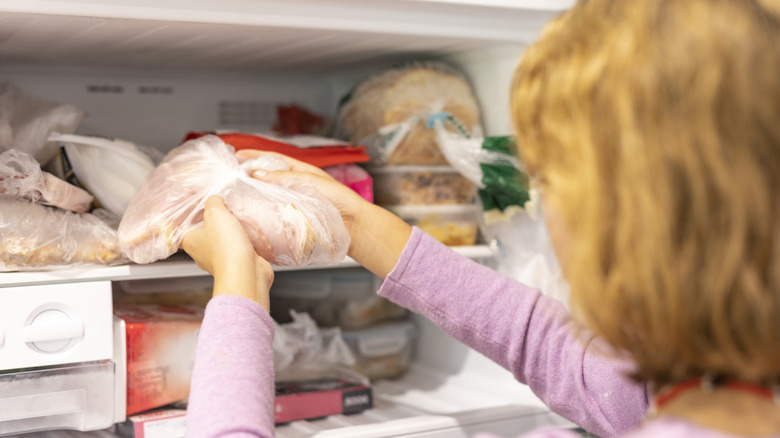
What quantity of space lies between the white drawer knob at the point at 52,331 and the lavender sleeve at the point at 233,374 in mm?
282

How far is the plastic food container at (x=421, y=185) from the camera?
4.13ft

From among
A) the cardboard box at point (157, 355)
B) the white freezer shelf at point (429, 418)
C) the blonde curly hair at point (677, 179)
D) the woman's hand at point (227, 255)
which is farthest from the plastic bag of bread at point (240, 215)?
the blonde curly hair at point (677, 179)

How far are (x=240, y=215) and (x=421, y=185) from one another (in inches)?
18.0


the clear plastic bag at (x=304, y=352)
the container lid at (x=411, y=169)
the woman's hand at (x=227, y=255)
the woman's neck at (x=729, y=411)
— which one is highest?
the container lid at (x=411, y=169)

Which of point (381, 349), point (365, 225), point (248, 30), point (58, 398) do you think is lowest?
point (381, 349)

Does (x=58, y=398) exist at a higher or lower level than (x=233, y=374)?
lower

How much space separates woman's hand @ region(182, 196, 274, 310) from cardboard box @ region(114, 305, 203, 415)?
186 mm

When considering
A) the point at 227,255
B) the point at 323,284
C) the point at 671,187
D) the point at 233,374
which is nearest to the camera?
the point at 671,187

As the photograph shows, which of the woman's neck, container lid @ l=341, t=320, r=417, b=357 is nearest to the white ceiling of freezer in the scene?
container lid @ l=341, t=320, r=417, b=357

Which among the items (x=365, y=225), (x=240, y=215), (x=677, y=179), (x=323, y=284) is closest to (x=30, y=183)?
(x=240, y=215)

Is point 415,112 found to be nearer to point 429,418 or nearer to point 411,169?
point 411,169

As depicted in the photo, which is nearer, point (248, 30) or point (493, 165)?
point (248, 30)

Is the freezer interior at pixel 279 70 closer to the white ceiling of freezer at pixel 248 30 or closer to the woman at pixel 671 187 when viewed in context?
the white ceiling of freezer at pixel 248 30

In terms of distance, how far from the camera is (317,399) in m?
1.16
